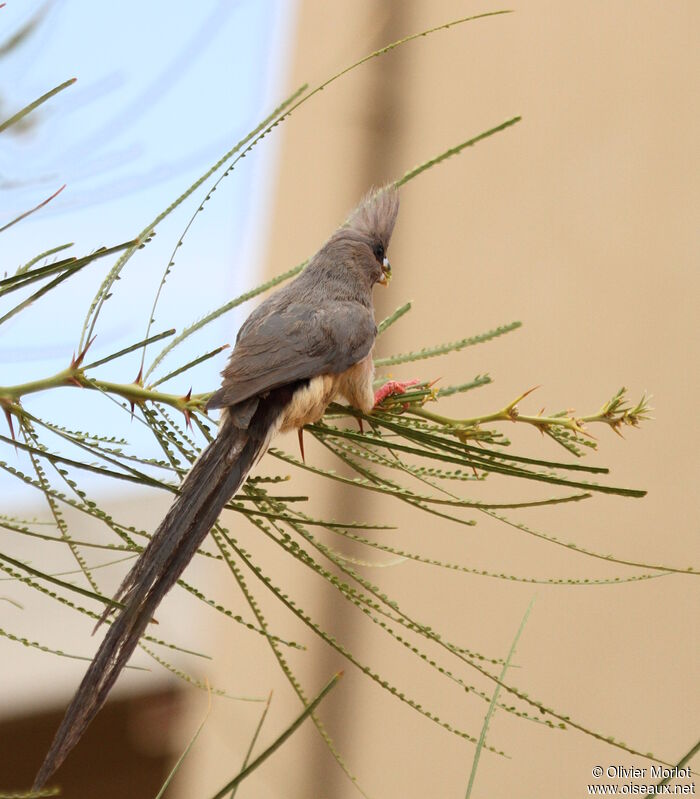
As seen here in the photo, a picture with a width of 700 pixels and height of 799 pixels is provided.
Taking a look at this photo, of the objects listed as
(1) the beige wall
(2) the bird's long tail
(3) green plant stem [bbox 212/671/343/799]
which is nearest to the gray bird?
(2) the bird's long tail

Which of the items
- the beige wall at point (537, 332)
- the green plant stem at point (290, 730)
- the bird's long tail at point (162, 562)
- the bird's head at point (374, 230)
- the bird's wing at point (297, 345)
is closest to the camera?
the green plant stem at point (290, 730)

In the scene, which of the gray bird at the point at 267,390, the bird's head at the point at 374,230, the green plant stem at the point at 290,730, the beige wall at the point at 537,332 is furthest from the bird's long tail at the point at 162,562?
the beige wall at the point at 537,332

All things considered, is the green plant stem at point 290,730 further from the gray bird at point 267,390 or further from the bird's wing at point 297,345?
the bird's wing at point 297,345

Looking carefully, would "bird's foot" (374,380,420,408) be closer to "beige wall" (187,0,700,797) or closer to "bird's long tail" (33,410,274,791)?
"bird's long tail" (33,410,274,791)

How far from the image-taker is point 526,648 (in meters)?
3.37

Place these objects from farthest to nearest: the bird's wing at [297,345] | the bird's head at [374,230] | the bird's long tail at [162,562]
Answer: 1. the bird's head at [374,230]
2. the bird's wing at [297,345]
3. the bird's long tail at [162,562]

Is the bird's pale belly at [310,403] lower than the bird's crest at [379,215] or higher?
lower

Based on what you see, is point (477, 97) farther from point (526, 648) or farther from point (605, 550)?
point (526, 648)

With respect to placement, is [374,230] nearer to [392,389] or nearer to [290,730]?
[392,389]

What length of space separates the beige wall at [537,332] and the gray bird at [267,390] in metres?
1.77

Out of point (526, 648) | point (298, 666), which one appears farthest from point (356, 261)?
point (298, 666)

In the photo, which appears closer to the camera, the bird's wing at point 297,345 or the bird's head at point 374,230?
the bird's wing at point 297,345

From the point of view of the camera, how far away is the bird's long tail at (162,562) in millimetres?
692

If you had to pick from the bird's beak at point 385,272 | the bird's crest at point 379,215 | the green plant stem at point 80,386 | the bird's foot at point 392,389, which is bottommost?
the green plant stem at point 80,386
